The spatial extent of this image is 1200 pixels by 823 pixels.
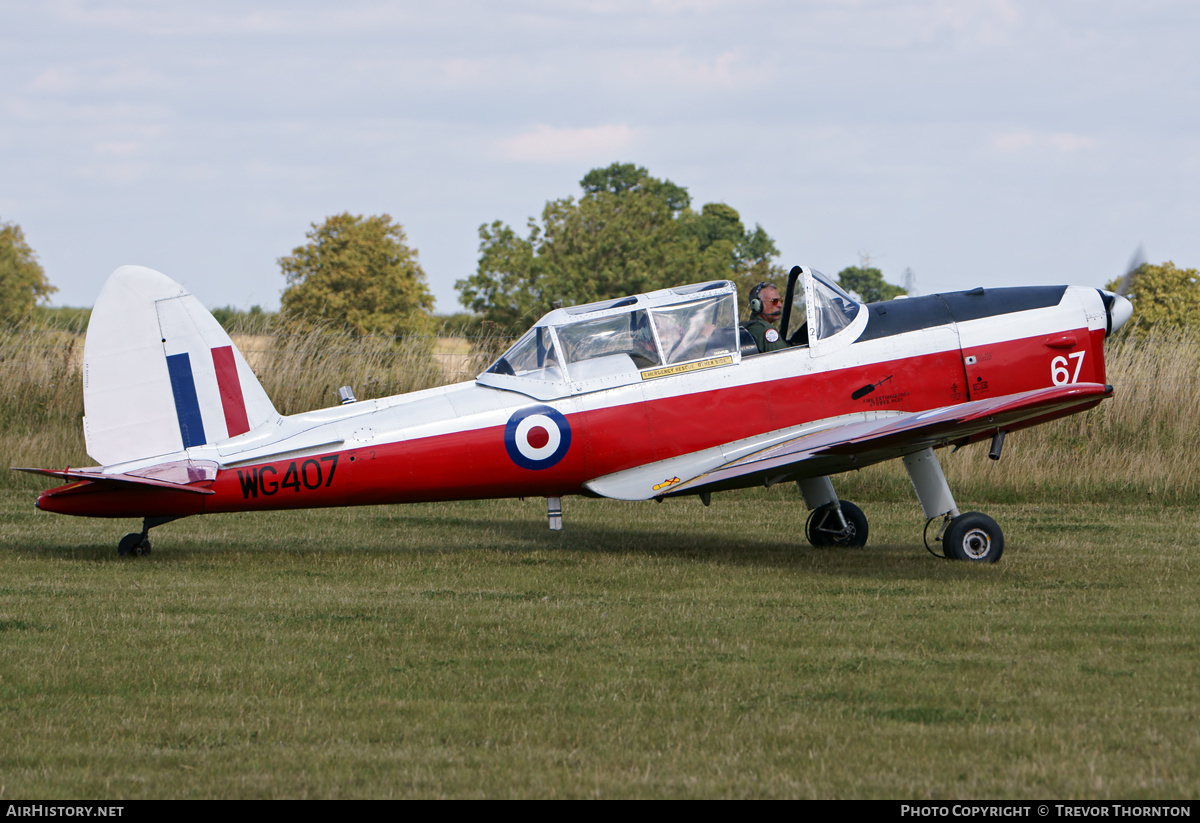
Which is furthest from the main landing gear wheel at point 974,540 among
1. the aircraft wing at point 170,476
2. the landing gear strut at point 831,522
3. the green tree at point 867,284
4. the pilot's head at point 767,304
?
the green tree at point 867,284

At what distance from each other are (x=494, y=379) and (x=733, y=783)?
17.6 feet

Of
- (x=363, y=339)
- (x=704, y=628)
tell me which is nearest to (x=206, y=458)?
(x=704, y=628)

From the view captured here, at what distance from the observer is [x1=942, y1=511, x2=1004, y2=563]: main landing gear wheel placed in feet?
27.2

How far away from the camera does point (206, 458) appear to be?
8.21 meters

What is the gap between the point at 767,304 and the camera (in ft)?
30.8

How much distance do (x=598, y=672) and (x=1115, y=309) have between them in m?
5.94

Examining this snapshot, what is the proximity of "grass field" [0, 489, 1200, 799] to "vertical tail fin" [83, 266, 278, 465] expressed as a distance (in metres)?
0.96

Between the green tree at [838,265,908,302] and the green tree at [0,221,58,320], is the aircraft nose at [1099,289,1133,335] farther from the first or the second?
the green tree at [838,265,908,302]

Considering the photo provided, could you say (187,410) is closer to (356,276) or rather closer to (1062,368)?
(1062,368)

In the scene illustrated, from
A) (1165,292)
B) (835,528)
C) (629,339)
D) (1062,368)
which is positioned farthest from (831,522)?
(1165,292)

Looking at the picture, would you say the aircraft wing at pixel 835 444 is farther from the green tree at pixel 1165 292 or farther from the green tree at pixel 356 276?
the green tree at pixel 356 276

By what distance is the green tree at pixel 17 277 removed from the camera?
49.4 m

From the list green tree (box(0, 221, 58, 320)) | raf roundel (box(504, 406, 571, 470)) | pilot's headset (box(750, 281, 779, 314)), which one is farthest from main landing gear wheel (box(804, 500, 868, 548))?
green tree (box(0, 221, 58, 320))
